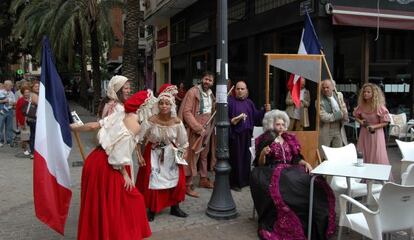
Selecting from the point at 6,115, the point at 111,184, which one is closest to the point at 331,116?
the point at 111,184

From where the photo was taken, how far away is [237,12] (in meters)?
13.1

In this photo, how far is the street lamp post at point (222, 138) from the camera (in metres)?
5.50

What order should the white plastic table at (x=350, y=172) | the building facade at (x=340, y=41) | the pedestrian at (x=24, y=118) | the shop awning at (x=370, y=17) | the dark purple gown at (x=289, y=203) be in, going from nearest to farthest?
the white plastic table at (x=350, y=172) < the dark purple gown at (x=289, y=203) < the shop awning at (x=370, y=17) < the building facade at (x=340, y=41) < the pedestrian at (x=24, y=118)

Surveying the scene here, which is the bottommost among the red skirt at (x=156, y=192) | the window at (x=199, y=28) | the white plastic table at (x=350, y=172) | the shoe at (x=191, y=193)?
the shoe at (x=191, y=193)

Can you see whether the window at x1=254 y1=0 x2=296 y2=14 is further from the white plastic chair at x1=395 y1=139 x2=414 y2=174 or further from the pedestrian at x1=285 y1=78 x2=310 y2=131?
the white plastic chair at x1=395 y1=139 x2=414 y2=174

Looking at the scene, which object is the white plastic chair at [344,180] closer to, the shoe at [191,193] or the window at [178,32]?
the shoe at [191,193]

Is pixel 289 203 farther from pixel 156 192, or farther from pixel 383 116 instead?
pixel 383 116

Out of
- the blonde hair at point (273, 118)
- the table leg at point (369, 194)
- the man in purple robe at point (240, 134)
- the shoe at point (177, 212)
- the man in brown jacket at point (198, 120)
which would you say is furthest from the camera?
the man in purple robe at point (240, 134)

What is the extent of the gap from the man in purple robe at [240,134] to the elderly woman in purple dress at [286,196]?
1.86 metres

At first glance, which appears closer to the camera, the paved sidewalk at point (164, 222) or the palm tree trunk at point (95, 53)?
the paved sidewalk at point (164, 222)

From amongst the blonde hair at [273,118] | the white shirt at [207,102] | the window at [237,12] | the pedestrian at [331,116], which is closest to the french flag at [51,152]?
the blonde hair at [273,118]

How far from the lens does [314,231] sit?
15.4 feet

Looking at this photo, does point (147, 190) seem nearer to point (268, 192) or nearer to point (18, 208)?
point (268, 192)

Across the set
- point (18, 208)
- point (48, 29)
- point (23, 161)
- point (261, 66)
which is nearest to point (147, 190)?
point (18, 208)
